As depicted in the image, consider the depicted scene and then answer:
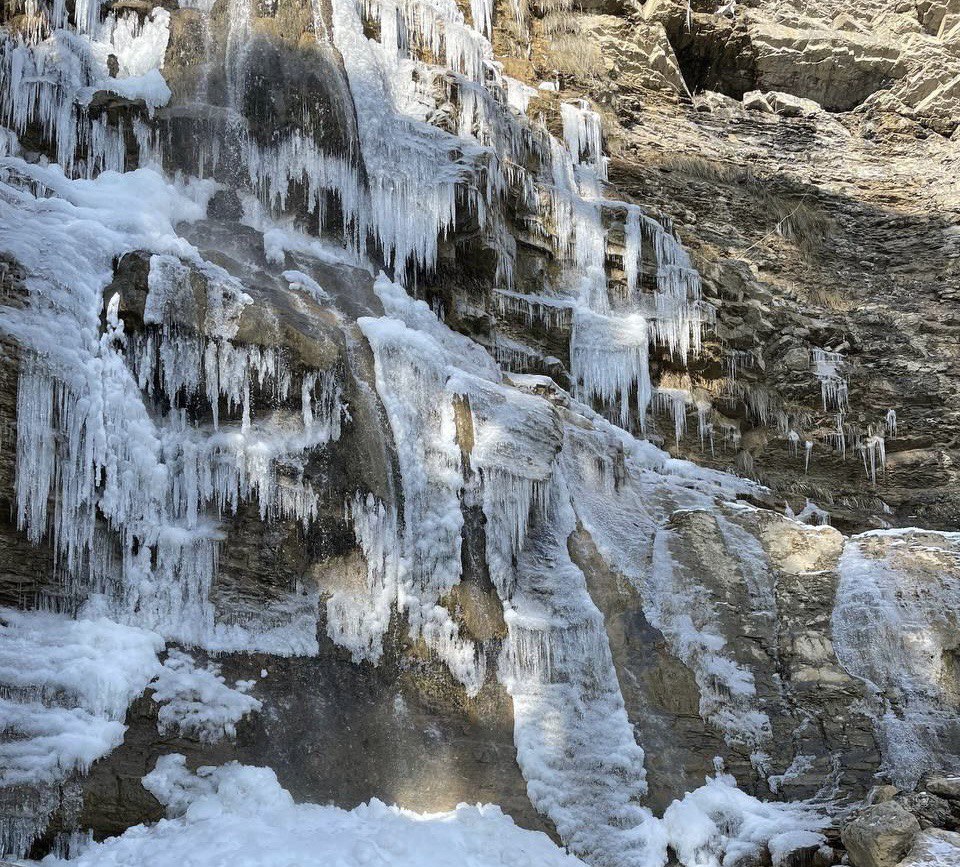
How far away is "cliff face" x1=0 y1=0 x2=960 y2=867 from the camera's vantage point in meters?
8.36

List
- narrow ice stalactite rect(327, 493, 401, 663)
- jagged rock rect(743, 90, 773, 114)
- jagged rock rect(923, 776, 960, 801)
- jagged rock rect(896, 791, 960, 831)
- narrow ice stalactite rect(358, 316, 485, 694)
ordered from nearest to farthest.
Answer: jagged rock rect(896, 791, 960, 831) → jagged rock rect(923, 776, 960, 801) → narrow ice stalactite rect(327, 493, 401, 663) → narrow ice stalactite rect(358, 316, 485, 694) → jagged rock rect(743, 90, 773, 114)

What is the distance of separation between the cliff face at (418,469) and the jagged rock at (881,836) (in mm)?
656

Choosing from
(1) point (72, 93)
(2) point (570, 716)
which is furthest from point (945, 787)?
(1) point (72, 93)

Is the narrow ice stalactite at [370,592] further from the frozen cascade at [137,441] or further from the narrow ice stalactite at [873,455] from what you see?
the narrow ice stalactite at [873,455]

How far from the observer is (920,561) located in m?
10.9

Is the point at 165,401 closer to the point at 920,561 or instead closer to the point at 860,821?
the point at 860,821

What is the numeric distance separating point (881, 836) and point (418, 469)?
475cm

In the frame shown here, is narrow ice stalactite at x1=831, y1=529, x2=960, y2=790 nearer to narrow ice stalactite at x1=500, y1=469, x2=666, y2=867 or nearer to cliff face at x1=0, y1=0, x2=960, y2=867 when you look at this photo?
cliff face at x1=0, y1=0, x2=960, y2=867

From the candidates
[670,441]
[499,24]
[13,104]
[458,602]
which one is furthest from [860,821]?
[499,24]

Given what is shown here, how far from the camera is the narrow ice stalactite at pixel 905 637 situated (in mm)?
9797

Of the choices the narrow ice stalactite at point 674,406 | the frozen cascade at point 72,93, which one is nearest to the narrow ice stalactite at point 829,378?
the narrow ice stalactite at point 674,406

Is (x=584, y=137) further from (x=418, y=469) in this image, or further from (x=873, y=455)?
(x=418, y=469)

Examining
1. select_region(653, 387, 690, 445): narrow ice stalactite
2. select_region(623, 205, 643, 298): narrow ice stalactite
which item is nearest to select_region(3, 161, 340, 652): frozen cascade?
select_region(653, 387, 690, 445): narrow ice stalactite

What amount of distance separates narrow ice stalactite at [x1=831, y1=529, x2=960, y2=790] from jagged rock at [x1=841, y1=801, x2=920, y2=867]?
1835mm
